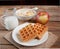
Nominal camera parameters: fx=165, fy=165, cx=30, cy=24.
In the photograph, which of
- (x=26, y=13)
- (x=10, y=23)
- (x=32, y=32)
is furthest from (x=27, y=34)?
(x=26, y=13)

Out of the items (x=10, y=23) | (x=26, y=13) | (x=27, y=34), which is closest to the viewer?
(x=27, y=34)

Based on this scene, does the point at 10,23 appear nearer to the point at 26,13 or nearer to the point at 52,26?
the point at 26,13

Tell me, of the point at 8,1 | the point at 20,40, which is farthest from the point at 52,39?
the point at 8,1

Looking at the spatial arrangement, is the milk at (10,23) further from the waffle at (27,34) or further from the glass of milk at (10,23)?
the waffle at (27,34)

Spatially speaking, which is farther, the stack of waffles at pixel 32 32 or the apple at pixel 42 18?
the apple at pixel 42 18

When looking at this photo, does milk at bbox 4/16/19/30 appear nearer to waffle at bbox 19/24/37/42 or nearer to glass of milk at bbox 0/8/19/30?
glass of milk at bbox 0/8/19/30

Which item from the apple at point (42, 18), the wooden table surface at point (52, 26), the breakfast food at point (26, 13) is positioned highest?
the breakfast food at point (26, 13)

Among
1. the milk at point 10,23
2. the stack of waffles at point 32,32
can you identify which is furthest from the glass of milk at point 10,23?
the stack of waffles at point 32,32

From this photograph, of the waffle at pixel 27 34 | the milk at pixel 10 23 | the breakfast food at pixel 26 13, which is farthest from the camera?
the breakfast food at pixel 26 13

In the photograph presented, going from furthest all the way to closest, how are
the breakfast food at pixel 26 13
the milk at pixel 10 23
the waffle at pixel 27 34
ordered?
the breakfast food at pixel 26 13
the milk at pixel 10 23
the waffle at pixel 27 34
